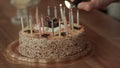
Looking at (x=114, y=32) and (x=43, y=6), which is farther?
(x=43, y=6)

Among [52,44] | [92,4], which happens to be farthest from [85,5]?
[52,44]

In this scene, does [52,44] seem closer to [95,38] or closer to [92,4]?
[95,38]

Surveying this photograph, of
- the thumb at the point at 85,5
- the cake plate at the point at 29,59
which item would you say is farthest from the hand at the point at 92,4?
the cake plate at the point at 29,59

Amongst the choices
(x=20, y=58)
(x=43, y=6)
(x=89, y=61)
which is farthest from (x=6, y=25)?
(x=89, y=61)

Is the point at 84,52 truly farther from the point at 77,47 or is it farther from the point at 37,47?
the point at 37,47

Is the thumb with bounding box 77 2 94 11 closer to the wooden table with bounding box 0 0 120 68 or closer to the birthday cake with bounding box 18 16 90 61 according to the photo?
the wooden table with bounding box 0 0 120 68

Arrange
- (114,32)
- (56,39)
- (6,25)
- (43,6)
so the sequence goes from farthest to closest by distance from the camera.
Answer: (43,6)
(6,25)
(114,32)
(56,39)

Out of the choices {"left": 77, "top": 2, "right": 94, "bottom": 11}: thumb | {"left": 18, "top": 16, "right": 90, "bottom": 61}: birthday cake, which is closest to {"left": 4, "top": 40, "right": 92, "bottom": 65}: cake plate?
{"left": 18, "top": 16, "right": 90, "bottom": 61}: birthday cake
